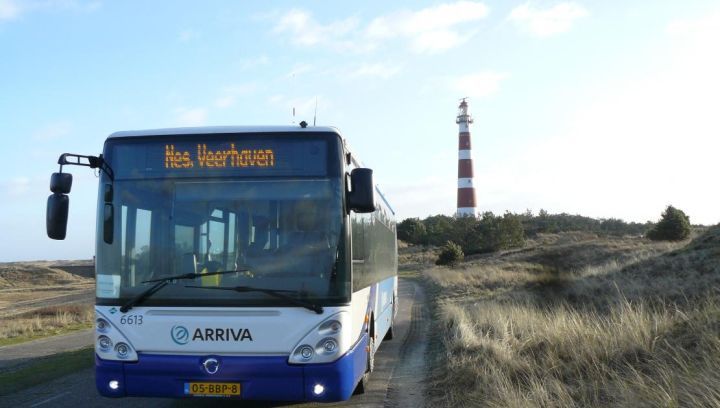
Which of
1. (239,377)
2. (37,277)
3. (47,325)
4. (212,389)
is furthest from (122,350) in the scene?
(37,277)

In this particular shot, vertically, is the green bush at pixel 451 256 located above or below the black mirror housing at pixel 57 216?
below

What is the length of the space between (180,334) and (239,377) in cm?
71

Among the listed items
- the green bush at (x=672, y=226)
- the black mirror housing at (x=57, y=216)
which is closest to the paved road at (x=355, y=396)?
the black mirror housing at (x=57, y=216)

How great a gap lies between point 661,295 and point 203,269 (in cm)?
1500

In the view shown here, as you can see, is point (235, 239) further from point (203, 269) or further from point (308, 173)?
point (308, 173)

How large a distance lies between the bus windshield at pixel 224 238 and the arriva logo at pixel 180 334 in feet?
0.84

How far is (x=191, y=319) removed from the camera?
611cm

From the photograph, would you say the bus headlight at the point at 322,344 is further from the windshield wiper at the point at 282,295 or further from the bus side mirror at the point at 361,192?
the bus side mirror at the point at 361,192

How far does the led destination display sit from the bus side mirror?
13.7 inches

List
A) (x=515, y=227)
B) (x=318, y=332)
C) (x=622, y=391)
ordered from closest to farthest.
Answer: (x=622, y=391), (x=318, y=332), (x=515, y=227)

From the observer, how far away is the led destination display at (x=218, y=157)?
6.46 meters

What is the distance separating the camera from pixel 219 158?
257 inches

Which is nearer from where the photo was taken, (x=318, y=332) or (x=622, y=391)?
(x=622, y=391)

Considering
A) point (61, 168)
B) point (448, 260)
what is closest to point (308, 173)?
point (61, 168)
